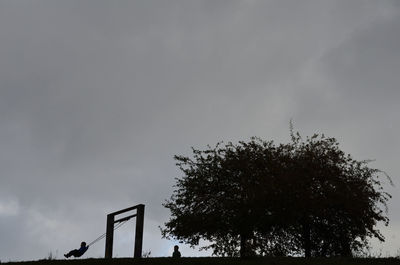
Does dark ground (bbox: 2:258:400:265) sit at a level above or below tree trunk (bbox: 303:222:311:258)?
below

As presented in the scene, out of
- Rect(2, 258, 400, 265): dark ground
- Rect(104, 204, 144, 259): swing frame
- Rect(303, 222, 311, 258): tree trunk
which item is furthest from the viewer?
Rect(303, 222, 311, 258): tree trunk

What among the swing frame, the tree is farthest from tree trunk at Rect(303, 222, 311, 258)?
the swing frame

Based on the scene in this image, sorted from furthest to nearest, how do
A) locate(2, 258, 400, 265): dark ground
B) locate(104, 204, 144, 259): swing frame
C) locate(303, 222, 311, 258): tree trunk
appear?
locate(303, 222, 311, 258): tree trunk → locate(104, 204, 144, 259): swing frame → locate(2, 258, 400, 265): dark ground

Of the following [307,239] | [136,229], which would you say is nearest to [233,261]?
[136,229]

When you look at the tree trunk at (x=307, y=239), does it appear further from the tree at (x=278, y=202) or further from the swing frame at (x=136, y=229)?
the swing frame at (x=136, y=229)

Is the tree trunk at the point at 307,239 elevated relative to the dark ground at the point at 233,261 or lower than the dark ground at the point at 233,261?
elevated

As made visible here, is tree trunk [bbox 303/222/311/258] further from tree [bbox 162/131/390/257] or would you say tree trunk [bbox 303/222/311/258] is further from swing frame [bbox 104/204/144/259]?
swing frame [bbox 104/204/144/259]

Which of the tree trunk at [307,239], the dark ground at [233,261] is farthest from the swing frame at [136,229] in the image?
the tree trunk at [307,239]

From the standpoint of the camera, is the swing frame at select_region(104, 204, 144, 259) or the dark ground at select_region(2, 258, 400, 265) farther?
the swing frame at select_region(104, 204, 144, 259)

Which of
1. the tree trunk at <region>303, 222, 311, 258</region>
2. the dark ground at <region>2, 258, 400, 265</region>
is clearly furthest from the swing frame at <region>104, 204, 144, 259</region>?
the tree trunk at <region>303, 222, 311, 258</region>

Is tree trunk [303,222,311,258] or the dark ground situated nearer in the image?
the dark ground

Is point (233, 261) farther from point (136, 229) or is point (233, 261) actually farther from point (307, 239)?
point (307, 239)

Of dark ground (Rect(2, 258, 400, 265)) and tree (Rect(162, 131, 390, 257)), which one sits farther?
tree (Rect(162, 131, 390, 257))

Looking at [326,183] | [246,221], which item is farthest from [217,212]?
[326,183]
